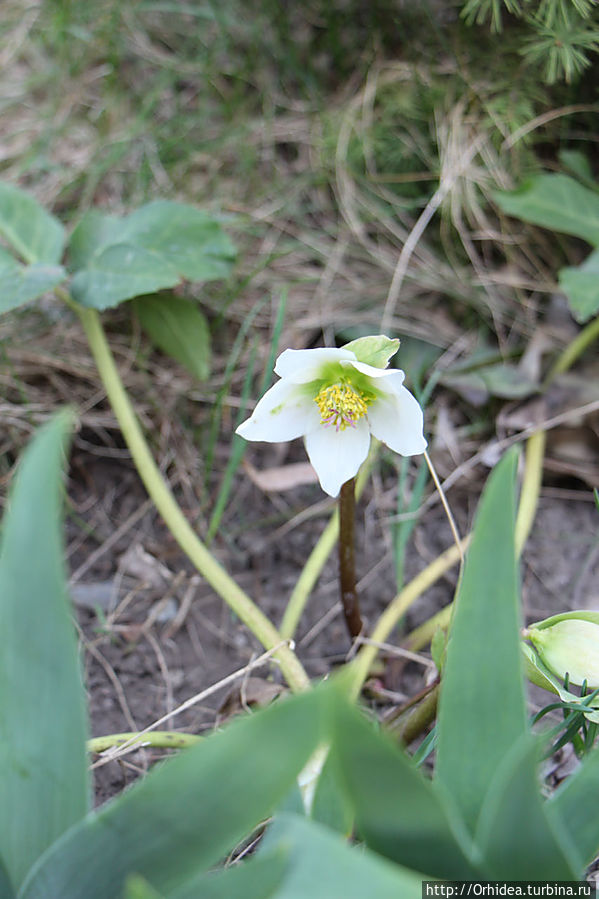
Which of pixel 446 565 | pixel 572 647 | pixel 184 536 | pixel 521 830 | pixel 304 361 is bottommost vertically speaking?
pixel 446 565

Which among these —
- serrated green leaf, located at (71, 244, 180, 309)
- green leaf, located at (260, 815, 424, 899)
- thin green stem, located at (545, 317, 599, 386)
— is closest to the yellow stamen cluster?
serrated green leaf, located at (71, 244, 180, 309)

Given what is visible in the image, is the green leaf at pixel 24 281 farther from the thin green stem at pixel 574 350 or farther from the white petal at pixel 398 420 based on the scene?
the thin green stem at pixel 574 350

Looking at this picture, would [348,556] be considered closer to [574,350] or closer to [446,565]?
[446,565]

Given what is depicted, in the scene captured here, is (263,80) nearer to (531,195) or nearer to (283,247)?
(283,247)

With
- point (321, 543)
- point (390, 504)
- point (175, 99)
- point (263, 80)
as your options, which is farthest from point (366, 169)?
point (321, 543)

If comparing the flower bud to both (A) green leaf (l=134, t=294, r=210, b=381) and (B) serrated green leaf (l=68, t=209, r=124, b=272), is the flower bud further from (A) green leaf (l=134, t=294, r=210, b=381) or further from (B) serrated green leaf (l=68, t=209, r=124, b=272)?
(B) serrated green leaf (l=68, t=209, r=124, b=272)

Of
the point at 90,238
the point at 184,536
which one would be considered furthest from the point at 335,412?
the point at 90,238
